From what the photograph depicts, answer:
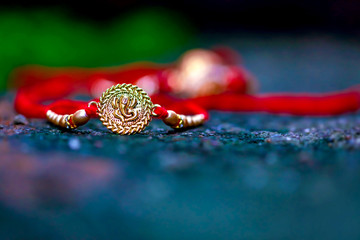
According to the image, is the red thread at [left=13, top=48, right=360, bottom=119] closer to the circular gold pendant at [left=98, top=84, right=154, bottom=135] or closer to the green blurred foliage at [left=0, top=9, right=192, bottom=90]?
the circular gold pendant at [left=98, top=84, right=154, bottom=135]

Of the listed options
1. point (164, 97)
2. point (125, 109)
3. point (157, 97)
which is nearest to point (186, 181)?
point (125, 109)

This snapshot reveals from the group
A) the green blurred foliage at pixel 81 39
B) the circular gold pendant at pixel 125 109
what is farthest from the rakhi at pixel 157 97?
the green blurred foliage at pixel 81 39

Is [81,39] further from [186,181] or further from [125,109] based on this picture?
[186,181]

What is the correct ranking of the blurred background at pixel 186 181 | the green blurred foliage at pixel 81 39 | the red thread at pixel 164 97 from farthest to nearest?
the green blurred foliage at pixel 81 39 < the red thread at pixel 164 97 < the blurred background at pixel 186 181

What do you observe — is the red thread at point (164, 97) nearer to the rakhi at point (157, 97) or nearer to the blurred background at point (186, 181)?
the rakhi at point (157, 97)

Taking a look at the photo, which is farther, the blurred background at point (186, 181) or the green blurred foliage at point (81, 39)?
the green blurred foliage at point (81, 39)

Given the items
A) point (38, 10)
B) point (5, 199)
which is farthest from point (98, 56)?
point (5, 199)

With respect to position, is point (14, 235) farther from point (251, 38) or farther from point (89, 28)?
point (251, 38)

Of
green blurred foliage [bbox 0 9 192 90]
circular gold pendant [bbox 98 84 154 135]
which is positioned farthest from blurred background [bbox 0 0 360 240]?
green blurred foliage [bbox 0 9 192 90]
